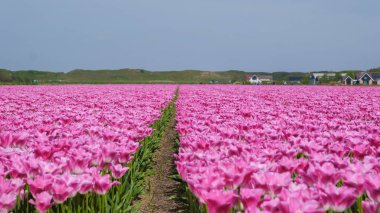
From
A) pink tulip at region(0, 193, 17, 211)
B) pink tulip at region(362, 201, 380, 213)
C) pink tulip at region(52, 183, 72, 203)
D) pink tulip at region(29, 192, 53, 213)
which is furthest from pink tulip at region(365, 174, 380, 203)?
pink tulip at region(0, 193, 17, 211)

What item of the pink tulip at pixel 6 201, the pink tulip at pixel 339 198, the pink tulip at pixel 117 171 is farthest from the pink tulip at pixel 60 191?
the pink tulip at pixel 339 198

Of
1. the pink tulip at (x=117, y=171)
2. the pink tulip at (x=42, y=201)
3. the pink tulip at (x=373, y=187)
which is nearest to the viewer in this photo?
the pink tulip at (x=373, y=187)

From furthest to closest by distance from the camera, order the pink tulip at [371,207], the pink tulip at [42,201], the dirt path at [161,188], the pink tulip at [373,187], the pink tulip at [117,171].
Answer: the dirt path at [161,188], the pink tulip at [117,171], the pink tulip at [42,201], the pink tulip at [373,187], the pink tulip at [371,207]

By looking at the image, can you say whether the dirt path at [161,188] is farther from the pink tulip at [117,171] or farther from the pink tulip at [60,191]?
the pink tulip at [60,191]

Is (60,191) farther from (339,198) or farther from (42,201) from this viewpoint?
(339,198)

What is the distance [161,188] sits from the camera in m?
6.42

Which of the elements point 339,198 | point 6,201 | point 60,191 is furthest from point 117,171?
point 339,198

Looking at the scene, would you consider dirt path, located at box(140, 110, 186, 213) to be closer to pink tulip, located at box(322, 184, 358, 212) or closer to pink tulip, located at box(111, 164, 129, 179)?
pink tulip, located at box(111, 164, 129, 179)

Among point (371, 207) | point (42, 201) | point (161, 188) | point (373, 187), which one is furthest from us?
point (161, 188)

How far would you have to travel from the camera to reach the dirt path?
17.8 feet

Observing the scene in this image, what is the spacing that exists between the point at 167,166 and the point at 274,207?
588cm

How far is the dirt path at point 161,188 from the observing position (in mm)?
5422

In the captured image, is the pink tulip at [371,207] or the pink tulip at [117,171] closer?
the pink tulip at [371,207]

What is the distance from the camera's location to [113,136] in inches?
189
